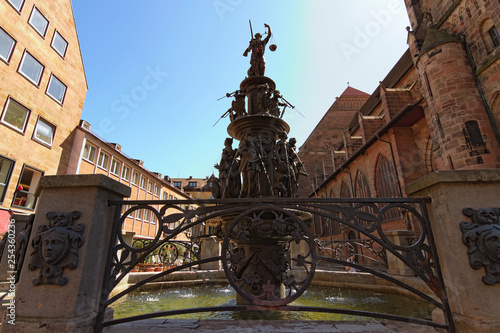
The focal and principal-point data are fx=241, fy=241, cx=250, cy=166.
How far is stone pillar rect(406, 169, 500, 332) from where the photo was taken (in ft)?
5.41

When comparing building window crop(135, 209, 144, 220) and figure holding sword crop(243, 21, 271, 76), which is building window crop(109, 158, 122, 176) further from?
figure holding sword crop(243, 21, 271, 76)

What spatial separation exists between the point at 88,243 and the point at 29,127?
15.2 m

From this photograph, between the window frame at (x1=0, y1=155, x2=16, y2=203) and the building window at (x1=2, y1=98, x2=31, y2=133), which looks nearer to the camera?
the window frame at (x1=0, y1=155, x2=16, y2=203)

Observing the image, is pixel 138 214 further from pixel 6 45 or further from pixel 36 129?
pixel 6 45

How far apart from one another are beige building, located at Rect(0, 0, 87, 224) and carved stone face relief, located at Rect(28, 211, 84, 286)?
43.0ft

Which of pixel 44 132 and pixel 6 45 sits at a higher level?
pixel 6 45

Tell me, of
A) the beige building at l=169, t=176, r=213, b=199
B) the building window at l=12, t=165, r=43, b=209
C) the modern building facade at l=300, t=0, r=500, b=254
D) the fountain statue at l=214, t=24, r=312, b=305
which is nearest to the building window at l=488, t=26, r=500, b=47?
the modern building facade at l=300, t=0, r=500, b=254

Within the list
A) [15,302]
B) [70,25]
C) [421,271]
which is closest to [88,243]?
[15,302]

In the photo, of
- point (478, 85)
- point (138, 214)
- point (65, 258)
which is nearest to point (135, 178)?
point (138, 214)

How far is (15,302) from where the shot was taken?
169 centimetres

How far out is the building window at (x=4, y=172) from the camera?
1113cm

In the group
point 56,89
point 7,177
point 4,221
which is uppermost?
point 56,89

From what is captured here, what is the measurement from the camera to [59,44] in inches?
621

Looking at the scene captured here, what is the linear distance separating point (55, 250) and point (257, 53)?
21.8 feet
